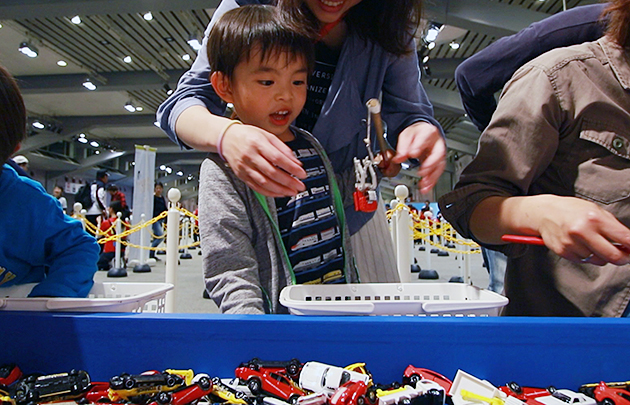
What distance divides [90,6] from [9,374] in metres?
A: 6.24

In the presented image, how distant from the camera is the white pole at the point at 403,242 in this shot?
102 inches

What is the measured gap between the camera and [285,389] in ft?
1.83

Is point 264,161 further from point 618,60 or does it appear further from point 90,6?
point 90,6

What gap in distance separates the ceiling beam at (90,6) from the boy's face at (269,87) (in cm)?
535

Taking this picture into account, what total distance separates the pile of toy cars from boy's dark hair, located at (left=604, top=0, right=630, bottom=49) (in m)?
0.57

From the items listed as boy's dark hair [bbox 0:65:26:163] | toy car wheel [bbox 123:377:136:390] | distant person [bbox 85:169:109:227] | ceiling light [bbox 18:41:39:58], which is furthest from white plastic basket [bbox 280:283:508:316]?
ceiling light [bbox 18:41:39:58]

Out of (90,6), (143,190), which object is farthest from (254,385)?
(143,190)

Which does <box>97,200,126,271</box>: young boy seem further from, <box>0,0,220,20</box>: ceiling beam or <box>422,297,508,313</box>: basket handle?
<box>422,297,508,313</box>: basket handle

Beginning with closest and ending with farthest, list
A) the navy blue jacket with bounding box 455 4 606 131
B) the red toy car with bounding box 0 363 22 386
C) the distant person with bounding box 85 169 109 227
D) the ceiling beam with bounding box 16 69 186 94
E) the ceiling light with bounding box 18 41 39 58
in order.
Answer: the red toy car with bounding box 0 363 22 386 → the navy blue jacket with bounding box 455 4 606 131 → the distant person with bounding box 85 169 109 227 → the ceiling light with bounding box 18 41 39 58 → the ceiling beam with bounding box 16 69 186 94

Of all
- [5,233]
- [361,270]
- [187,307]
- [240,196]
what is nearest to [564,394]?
[361,270]

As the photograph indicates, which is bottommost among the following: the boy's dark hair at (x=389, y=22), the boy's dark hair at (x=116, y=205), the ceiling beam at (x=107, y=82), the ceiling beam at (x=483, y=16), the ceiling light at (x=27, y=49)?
the boy's dark hair at (x=389, y=22)

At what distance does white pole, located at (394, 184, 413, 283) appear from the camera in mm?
2588

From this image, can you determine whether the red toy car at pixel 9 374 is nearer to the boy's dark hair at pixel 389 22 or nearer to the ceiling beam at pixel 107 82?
the boy's dark hair at pixel 389 22

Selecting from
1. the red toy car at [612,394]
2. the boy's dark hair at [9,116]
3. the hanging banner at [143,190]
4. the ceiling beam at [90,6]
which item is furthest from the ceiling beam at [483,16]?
the red toy car at [612,394]
